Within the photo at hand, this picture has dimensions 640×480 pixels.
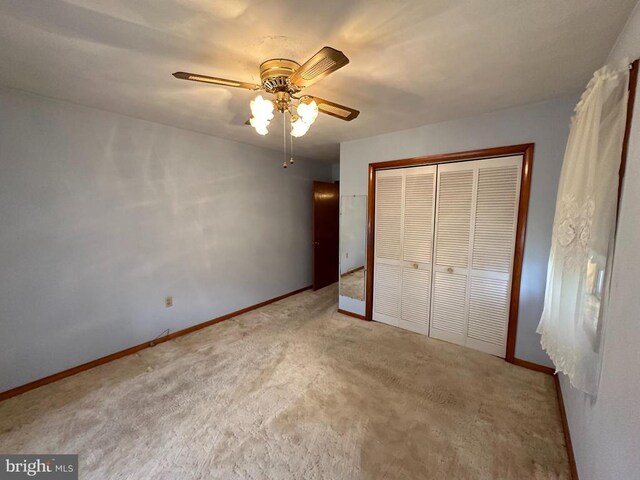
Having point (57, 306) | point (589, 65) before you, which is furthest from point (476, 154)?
point (57, 306)

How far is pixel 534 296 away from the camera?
2275 millimetres

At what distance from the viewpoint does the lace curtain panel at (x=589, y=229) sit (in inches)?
43.9

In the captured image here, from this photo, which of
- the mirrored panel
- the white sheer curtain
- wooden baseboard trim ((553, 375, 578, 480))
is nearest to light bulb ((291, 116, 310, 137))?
the white sheer curtain

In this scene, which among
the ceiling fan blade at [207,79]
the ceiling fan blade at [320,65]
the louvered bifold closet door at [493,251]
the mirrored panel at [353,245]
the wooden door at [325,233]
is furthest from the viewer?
the wooden door at [325,233]

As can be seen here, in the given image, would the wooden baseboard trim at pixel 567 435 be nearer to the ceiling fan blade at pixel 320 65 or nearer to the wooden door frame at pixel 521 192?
the wooden door frame at pixel 521 192

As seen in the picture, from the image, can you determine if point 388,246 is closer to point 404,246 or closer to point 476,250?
point 404,246

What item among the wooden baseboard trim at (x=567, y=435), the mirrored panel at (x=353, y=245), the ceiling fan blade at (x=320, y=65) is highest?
the ceiling fan blade at (x=320, y=65)

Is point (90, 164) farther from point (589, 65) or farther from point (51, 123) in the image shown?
point (589, 65)

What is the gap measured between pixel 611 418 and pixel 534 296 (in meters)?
1.50

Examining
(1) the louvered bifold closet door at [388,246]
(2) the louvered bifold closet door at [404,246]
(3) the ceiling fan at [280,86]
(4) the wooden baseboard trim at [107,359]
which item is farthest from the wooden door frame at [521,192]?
(4) the wooden baseboard trim at [107,359]

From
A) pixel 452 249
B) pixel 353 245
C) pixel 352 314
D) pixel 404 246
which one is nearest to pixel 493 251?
pixel 452 249

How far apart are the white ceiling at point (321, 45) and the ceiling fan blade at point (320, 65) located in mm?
219

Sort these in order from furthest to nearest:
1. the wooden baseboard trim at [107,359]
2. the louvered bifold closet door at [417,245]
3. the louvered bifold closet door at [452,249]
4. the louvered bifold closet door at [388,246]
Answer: the louvered bifold closet door at [388,246] < the louvered bifold closet door at [417,245] < the louvered bifold closet door at [452,249] < the wooden baseboard trim at [107,359]

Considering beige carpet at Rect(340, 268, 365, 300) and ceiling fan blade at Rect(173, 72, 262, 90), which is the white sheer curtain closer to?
ceiling fan blade at Rect(173, 72, 262, 90)
